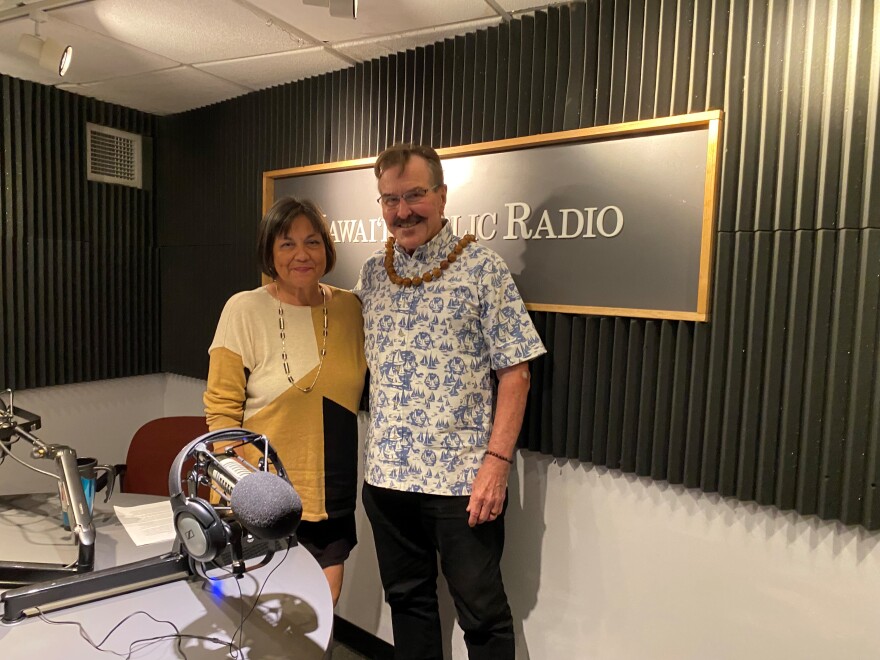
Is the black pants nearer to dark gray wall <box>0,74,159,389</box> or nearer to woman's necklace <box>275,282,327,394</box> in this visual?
woman's necklace <box>275,282,327,394</box>

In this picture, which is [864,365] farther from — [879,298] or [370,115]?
[370,115]

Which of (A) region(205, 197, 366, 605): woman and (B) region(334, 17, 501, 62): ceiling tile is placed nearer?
(A) region(205, 197, 366, 605): woman

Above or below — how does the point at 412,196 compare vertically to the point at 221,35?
below

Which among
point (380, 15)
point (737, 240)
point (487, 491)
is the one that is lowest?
point (487, 491)

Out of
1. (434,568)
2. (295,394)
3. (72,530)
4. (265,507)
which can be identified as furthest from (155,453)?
(265,507)

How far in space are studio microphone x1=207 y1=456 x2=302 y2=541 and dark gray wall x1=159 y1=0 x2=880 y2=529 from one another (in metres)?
1.24

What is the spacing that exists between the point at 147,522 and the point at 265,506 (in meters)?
1.04

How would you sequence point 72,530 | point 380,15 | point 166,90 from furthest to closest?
point 166,90
point 380,15
point 72,530

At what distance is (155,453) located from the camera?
9.35 feet

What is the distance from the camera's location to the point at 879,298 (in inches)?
61.9

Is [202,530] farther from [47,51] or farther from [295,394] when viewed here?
[47,51]

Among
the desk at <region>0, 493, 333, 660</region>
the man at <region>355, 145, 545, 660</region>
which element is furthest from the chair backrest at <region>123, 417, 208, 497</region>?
the man at <region>355, 145, 545, 660</region>

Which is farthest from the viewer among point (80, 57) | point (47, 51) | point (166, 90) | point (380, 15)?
point (166, 90)

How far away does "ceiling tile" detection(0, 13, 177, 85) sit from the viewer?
2470 millimetres
